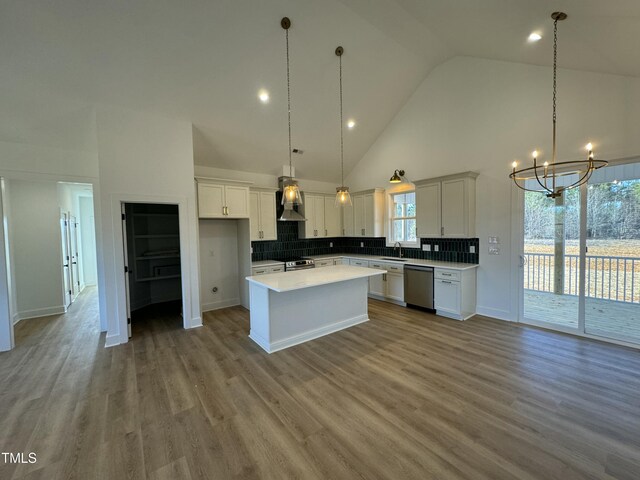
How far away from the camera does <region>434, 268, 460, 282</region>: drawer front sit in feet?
14.0

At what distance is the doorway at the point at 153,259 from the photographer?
17.2 ft

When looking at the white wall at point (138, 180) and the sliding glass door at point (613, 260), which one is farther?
the white wall at point (138, 180)

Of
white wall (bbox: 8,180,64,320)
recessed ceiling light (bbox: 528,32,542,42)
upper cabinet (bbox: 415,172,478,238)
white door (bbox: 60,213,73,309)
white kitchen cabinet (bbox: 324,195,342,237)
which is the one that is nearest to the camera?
recessed ceiling light (bbox: 528,32,542,42)

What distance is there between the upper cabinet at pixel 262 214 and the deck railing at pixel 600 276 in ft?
14.9

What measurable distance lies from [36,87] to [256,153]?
116 inches

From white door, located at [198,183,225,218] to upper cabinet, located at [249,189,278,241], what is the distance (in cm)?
63

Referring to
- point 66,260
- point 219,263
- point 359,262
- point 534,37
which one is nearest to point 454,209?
point 359,262

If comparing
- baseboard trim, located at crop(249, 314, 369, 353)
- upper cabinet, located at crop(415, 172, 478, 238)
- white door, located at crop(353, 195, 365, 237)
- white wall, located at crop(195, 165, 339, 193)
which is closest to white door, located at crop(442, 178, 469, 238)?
upper cabinet, located at crop(415, 172, 478, 238)

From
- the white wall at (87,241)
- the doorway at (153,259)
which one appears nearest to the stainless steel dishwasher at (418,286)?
the doorway at (153,259)

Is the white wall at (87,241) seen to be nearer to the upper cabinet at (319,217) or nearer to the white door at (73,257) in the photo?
the white door at (73,257)

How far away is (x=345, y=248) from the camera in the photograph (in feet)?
23.2

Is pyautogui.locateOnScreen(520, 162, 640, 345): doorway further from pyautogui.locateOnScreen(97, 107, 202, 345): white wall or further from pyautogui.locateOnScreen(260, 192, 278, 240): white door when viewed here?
pyautogui.locateOnScreen(97, 107, 202, 345): white wall

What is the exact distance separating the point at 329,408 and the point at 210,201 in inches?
148

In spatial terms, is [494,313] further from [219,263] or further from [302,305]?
[219,263]
